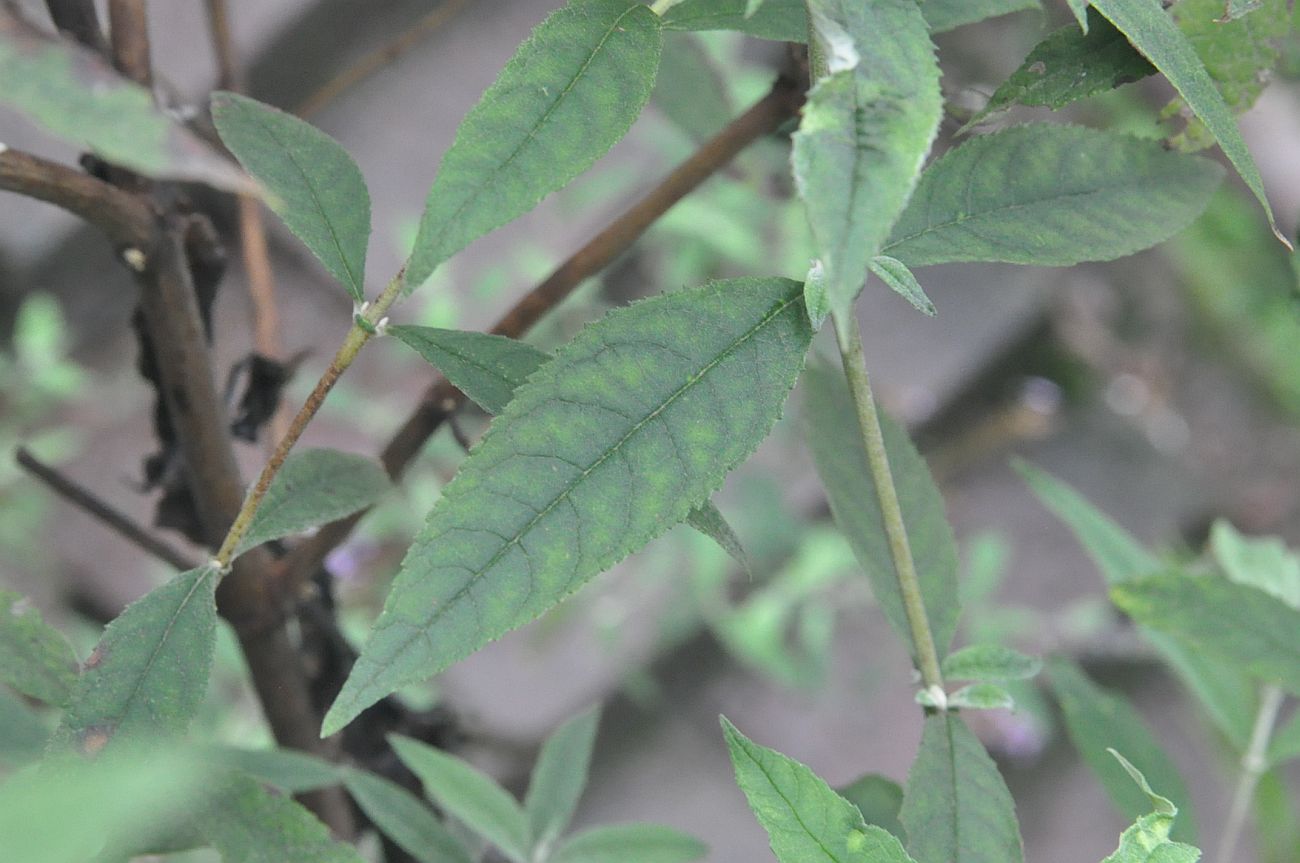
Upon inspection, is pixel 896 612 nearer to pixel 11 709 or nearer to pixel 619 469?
pixel 619 469

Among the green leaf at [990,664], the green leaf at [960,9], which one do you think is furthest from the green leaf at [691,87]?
the green leaf at [990,664]

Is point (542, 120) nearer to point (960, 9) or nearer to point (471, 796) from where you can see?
point (960, 9)

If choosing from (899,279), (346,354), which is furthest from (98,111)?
(899,279)

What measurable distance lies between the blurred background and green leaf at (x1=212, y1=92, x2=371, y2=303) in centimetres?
90

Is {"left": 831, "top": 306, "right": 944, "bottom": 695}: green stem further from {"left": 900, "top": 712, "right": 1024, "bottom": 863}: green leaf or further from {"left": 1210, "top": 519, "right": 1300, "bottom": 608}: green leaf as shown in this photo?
{"left": 1210, "top": 519, "right": 1300, "bottom": 608}: green leaf

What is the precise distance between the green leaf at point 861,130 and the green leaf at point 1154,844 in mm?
176

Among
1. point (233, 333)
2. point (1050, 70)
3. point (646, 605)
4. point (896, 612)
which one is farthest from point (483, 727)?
point (1050, 70)

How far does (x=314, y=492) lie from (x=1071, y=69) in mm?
282

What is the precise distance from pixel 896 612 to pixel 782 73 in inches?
8.5

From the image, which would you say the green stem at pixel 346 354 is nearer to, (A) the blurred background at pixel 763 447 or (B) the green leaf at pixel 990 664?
(B) the green leaf at pixel 990 664

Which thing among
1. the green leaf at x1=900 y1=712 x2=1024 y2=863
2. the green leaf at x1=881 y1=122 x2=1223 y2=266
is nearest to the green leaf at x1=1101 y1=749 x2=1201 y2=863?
the green leaf at x1=900 y1=712 x2=1024 y2=863

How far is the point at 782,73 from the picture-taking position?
48 centimetres

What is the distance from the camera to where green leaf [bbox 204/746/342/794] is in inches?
18.6

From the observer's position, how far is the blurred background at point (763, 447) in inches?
56.3
